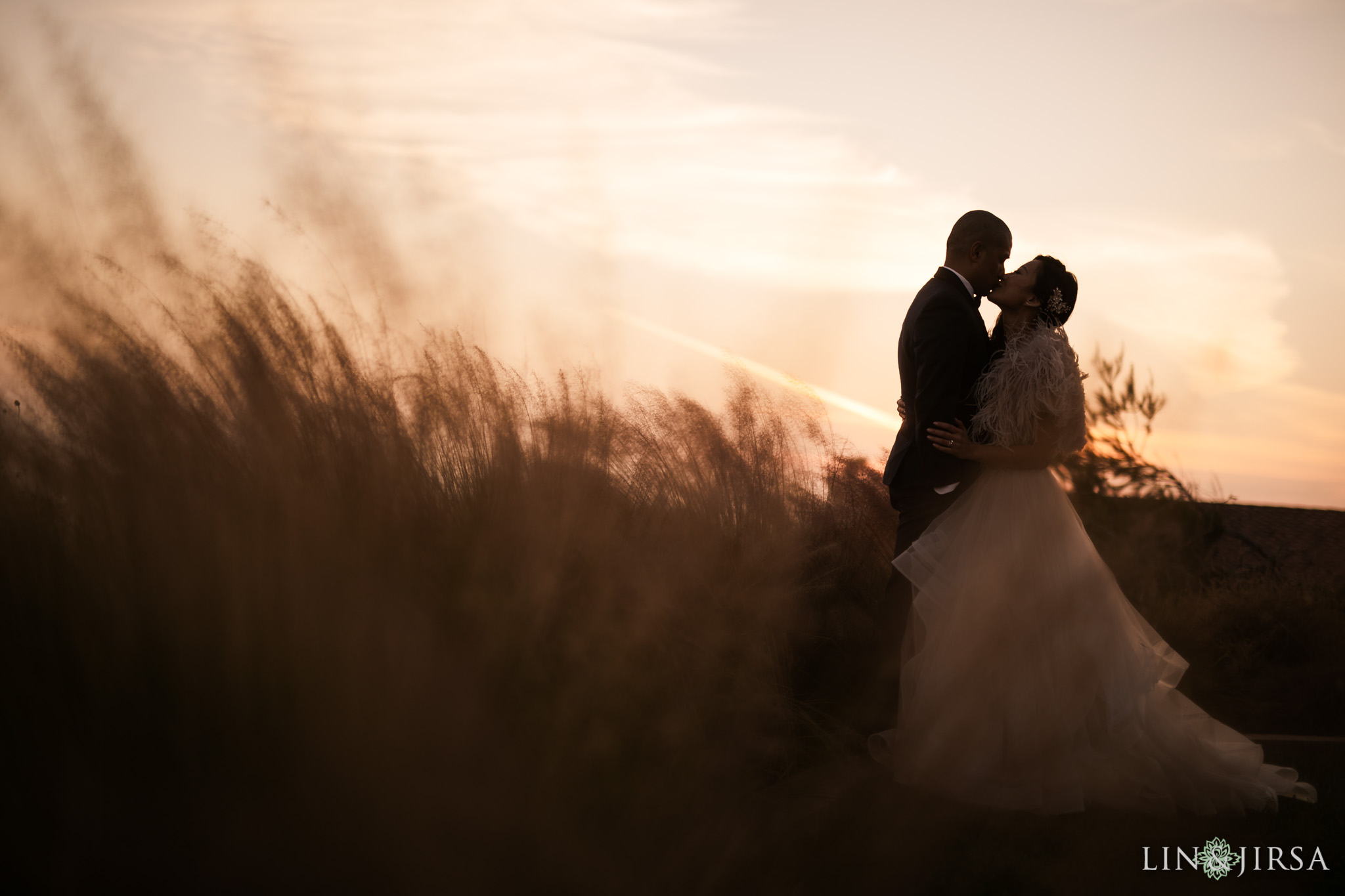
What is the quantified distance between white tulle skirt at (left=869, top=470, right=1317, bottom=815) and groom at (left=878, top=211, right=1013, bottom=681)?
0.11 meters

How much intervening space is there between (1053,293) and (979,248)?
0.36 meters

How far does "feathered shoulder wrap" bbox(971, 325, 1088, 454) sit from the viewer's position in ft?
9.55

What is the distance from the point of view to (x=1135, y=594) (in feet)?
18.9

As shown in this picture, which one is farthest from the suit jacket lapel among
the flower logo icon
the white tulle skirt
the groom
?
the flower logo icon

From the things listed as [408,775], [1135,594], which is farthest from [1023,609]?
[1135,594]

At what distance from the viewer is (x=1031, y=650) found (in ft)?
9.81

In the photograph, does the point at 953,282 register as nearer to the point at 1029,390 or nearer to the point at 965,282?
the point at 965,282

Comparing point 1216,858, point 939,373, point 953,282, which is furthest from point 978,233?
point 1216,858

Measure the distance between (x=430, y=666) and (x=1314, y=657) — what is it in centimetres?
680

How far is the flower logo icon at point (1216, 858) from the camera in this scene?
262cm

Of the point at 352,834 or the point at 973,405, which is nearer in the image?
the point at 352,834

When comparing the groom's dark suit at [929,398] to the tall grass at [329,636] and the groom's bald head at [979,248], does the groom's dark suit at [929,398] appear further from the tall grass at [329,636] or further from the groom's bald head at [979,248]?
the tall grass at [329,636]

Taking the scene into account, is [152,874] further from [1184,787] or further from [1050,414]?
[1184,787]

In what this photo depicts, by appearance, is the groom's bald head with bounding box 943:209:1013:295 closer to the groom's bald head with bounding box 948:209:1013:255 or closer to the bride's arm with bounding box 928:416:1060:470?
the groom's bald head with bounding box 948:209:1013:255
